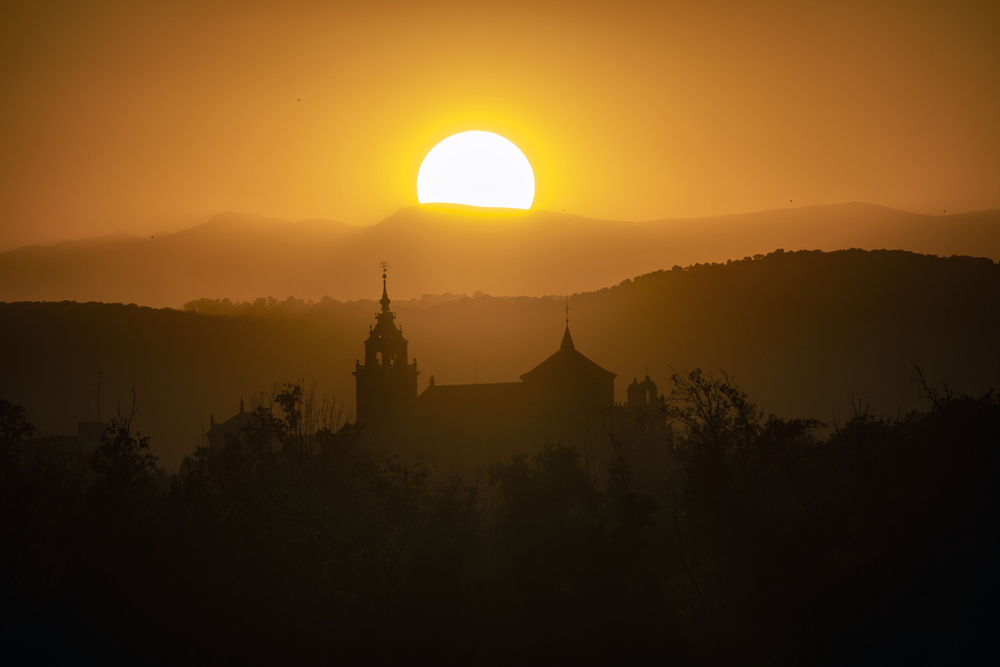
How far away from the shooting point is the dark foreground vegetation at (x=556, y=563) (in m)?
28.0

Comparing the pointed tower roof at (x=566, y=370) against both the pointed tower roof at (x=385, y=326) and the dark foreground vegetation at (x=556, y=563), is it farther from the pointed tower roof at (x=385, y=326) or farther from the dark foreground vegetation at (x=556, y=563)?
the dark foreground vegetation at (x=556, y=563)

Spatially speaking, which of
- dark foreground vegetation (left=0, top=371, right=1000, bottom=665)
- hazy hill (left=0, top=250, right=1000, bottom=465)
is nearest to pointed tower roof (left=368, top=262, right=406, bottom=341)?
dark foreground vegetation (left=0, top=371, right=1000, bottom=665)

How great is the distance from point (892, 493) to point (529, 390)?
41.0m

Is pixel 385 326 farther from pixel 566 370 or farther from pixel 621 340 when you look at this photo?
pixel 621 340

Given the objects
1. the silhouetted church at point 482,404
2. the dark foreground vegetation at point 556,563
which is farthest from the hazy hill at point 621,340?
the dark foreground vegetation at point 556,563

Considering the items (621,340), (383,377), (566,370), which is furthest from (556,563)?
(621,340)

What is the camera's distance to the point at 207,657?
30500 millimetres

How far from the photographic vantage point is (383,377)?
6700 cm

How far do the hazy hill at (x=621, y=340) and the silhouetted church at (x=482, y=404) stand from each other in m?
57.6

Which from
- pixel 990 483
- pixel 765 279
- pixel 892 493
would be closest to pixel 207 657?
pixel 892 493

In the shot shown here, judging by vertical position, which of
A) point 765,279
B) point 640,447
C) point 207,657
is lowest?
point 207,657

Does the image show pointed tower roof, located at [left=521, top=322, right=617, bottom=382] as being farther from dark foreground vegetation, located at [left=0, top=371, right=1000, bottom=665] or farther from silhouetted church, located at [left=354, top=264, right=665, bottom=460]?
dark foreground vegetation, located at [left=0, top=371, right=1000, bottom=665]

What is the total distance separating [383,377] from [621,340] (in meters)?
86.3

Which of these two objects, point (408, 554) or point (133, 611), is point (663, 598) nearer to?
point (408, 554)
